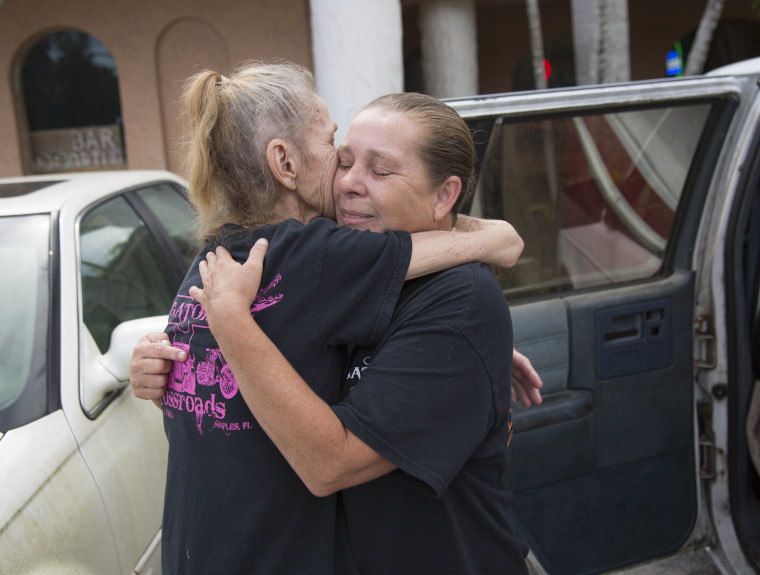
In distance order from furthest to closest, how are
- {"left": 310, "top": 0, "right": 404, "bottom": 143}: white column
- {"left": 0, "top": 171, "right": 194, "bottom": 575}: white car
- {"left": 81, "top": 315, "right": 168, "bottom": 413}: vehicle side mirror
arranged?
{"left": 310, "top": 0, "right": 404, "bottom": 143}: white column → {"left": 81, "top": 315, "right": 168, "bottom": 413}: vehicle side mirror → {"left": 0, "top": 171, "right": 194, "bottom": 575}: white car

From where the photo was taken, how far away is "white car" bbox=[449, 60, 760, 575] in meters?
2.17


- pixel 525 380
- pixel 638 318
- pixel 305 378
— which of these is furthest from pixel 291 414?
pixel 638 318

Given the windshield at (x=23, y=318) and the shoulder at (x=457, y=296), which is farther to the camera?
the windshield at (x=23, y=318)

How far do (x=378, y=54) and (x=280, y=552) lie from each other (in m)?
4.93

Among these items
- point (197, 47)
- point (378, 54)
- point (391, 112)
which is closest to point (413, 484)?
point (391, 112)

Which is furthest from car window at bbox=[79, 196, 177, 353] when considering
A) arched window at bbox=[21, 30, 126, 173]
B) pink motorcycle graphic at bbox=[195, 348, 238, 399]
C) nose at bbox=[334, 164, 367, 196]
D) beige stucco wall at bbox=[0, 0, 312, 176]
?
arched window at bbox=[21, 30, 126, 173]

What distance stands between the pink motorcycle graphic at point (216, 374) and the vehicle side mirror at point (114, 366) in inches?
27.3

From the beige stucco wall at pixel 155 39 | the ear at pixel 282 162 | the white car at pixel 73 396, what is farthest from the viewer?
the beige stucco wall at pixel 155 39

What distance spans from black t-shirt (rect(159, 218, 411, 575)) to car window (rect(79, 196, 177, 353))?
3.66 feet

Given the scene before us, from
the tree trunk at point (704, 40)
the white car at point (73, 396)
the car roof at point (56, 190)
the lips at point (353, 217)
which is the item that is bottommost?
the white car at point (73, 396)

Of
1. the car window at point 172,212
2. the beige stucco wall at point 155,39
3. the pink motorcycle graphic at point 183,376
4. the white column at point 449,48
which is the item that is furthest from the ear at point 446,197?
the beige stucco wall at point 155,39

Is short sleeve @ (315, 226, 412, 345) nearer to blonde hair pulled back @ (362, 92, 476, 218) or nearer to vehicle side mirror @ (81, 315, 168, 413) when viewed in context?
blonde hair pulled back @ (362, 92, 476, 218)

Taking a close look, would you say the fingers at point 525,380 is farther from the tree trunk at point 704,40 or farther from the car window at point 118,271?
the tree trunk at point 704,40

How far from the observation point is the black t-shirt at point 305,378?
1.21 meters
